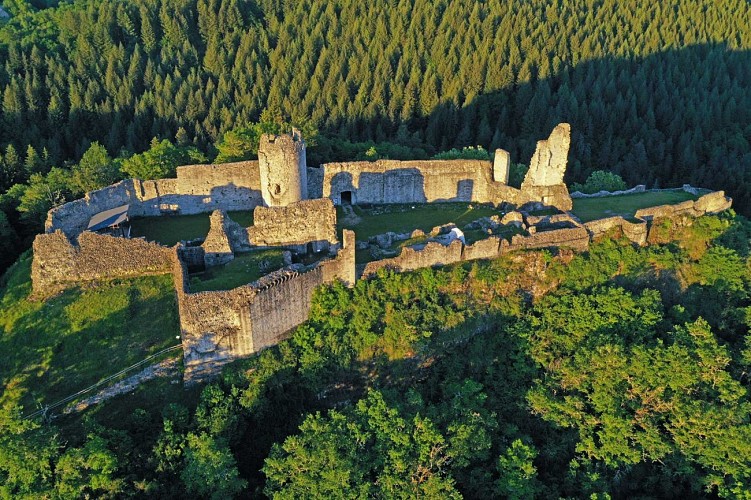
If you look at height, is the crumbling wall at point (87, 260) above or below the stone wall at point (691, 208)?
below

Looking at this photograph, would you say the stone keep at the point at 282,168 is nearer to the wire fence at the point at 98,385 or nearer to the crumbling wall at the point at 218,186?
the crumbling wall at the point at 218,186

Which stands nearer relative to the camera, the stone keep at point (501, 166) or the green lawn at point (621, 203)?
the green lawn at point (621, 203)

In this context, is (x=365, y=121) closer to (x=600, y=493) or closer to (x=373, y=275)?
(x=373, y=275)

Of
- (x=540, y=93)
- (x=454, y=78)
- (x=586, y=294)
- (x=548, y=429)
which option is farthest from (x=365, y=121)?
(x=548, y=429)

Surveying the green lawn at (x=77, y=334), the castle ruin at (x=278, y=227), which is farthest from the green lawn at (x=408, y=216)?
the green lawn at (x=77, y=334)

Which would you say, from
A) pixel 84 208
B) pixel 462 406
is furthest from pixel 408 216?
pixel 84 208

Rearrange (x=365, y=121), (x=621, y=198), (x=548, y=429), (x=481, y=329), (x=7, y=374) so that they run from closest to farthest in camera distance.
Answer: (x=7, y=374), (x=548, y=429), (x=481, y=329), (x=621, y=198), (x=365, y=121)
